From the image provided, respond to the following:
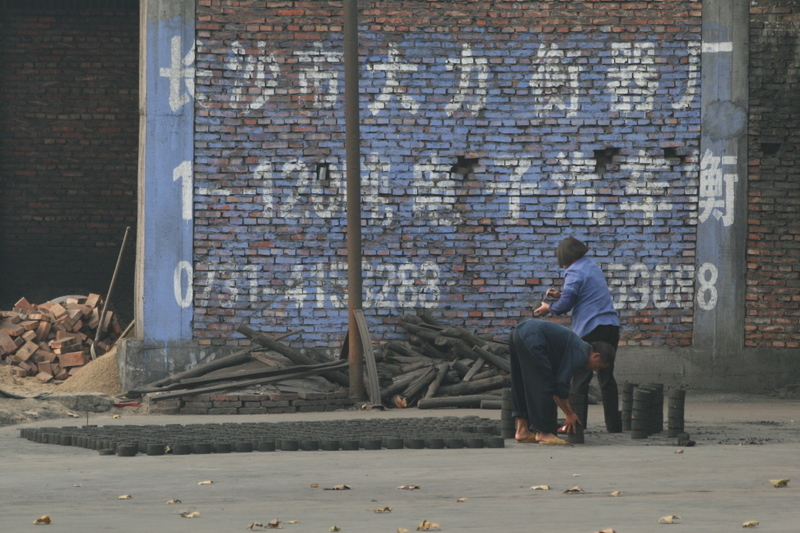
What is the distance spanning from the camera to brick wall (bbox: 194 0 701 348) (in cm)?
1425

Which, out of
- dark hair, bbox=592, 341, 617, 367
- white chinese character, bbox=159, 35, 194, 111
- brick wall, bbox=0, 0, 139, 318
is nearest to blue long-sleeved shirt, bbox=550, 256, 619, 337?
dark hair, bbox=592, 341, 617, 367

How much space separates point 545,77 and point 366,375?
458 centimetres

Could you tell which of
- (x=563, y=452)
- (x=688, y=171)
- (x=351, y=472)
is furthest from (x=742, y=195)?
(x=351, y=472)

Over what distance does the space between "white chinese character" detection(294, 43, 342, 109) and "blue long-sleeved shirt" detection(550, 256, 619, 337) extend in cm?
614

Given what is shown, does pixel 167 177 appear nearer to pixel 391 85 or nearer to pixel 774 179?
pixel 391 85

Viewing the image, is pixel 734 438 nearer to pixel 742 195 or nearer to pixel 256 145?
pixel 742 195

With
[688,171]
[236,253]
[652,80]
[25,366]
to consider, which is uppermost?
[652,80]

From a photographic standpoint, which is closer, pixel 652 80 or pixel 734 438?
pixel 734 438

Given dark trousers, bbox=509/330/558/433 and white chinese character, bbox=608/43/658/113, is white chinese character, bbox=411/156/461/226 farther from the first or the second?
dark trousers, bbox=509/330/558/433

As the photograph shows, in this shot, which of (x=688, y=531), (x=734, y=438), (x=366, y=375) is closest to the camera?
(x=688, y=531)

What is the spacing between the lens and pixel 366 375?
13461mm

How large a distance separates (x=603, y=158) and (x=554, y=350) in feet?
22.3

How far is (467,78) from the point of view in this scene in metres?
14.5

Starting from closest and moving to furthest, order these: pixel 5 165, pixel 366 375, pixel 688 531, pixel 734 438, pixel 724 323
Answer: pixel 688 531
pixel 734 438
pixel 366 375
pixel 724 323
pixel 5 165
